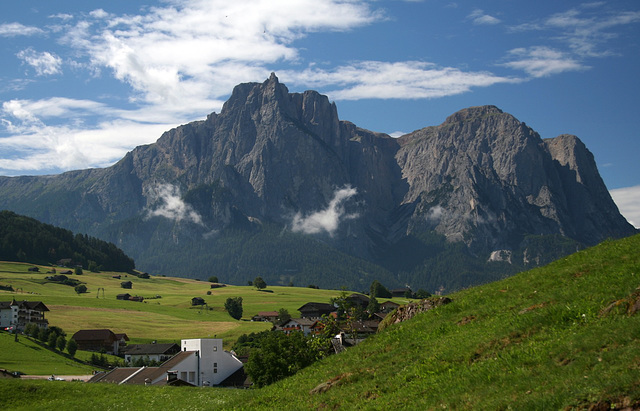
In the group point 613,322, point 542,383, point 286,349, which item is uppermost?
point 613,322

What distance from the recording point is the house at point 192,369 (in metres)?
69.3

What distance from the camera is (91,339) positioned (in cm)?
11988

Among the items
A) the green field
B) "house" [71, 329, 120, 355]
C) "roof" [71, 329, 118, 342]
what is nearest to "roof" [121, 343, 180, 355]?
"house" [71, 329, 120, 355]

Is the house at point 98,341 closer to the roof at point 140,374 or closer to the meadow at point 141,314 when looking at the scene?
the meadow at point 141,314

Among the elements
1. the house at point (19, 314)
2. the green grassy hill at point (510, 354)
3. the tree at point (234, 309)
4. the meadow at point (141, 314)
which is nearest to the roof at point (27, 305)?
the house at point (19, 314)

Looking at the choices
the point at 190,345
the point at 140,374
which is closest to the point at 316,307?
the point at 190,345

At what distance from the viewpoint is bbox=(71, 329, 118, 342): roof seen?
120438 mm

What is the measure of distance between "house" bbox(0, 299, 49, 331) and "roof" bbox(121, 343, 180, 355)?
2646cm

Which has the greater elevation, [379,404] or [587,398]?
[587,398]

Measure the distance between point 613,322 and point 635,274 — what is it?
17.7ft

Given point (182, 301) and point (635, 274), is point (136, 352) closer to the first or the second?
point (182, 301)

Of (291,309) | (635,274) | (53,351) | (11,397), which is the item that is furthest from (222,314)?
(635,274)

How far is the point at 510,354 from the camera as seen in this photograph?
2108 centimetres

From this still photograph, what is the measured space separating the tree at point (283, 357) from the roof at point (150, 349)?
6837 centimetres
